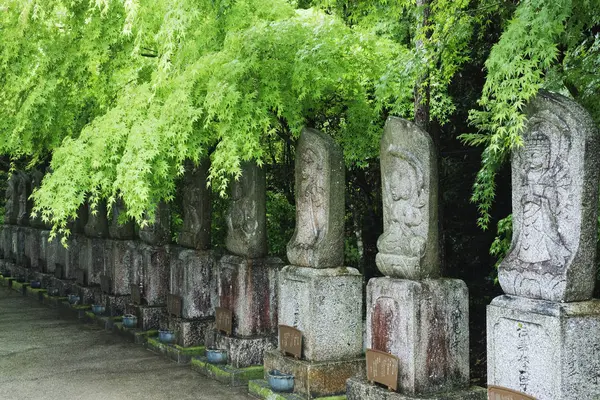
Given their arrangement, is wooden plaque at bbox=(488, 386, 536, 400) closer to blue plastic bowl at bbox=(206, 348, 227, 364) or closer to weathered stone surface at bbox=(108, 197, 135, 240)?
blue plastic bowl at bbox=(206, 348, 227, 364)

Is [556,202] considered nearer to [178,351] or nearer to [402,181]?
[402,181]

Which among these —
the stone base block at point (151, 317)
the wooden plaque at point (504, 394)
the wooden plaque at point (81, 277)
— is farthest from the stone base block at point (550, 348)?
the wooden plaque at point (81, 277)

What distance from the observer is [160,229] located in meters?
12.4

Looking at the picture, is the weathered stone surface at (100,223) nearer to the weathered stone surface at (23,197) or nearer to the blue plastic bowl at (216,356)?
the weathered stone surface at (23,197)

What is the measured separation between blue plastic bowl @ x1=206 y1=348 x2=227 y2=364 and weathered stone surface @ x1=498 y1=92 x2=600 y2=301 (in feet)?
15.2

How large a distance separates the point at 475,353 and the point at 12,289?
13052mm

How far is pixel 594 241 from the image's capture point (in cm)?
571

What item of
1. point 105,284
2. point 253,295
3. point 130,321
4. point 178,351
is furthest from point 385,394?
point 105,284

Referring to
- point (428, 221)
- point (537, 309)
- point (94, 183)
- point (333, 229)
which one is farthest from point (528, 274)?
point (94, 183)

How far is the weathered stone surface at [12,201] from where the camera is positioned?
821 inches

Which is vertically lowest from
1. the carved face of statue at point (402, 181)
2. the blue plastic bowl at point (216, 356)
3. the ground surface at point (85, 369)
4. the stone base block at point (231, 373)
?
the ground surface at point (85, 369)

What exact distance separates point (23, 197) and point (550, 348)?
17897 millimetres

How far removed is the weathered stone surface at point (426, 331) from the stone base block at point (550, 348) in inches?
37.8

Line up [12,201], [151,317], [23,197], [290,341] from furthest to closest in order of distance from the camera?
1. [12,201]
2. [23,197]
3. [151,317]
4. [290,341]
